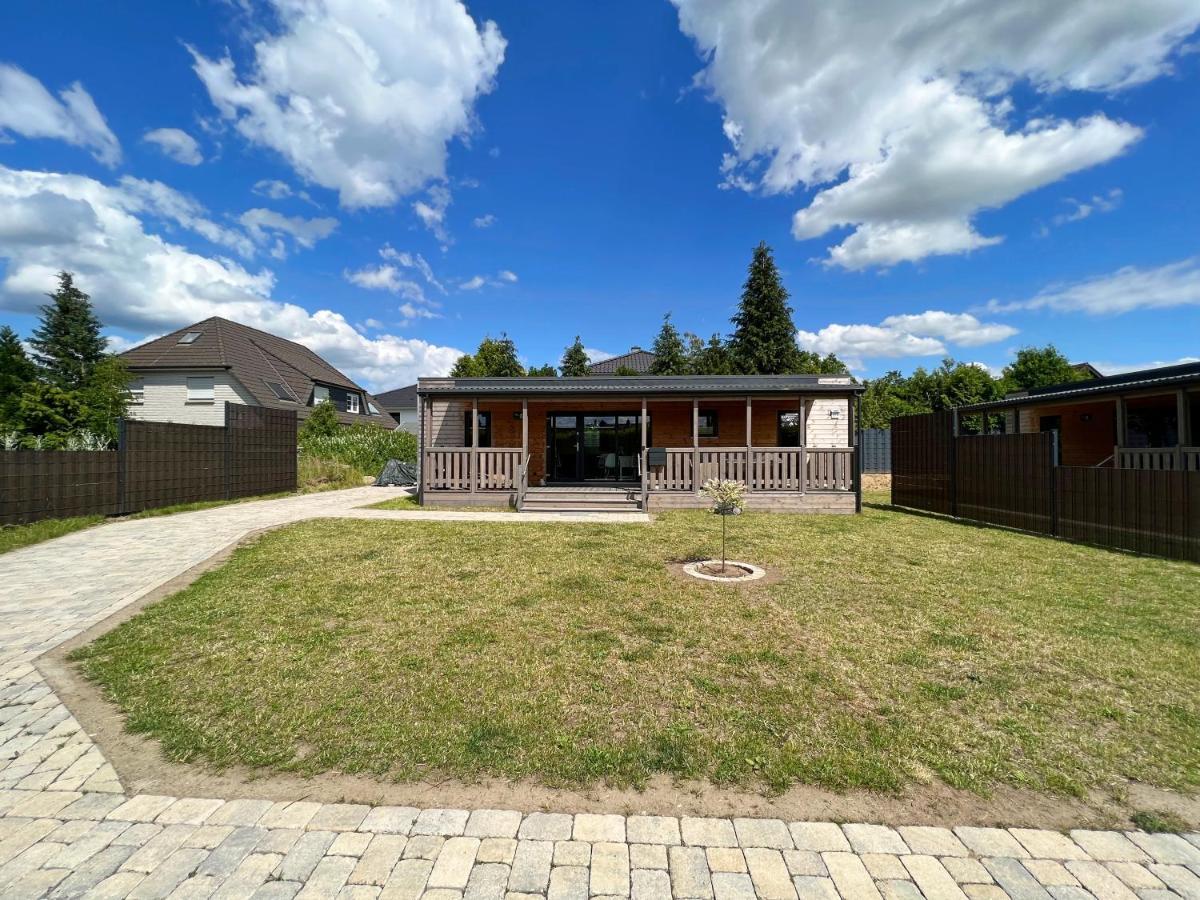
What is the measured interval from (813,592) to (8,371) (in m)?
30.8

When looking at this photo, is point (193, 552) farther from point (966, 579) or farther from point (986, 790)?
point (966, 579)

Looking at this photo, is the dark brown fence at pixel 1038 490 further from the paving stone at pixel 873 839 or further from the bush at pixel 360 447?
the bush at pixel 360 447

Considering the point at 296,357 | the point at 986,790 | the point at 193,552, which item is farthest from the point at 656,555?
the point at 296,357

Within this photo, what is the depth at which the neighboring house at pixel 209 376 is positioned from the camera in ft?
75.1

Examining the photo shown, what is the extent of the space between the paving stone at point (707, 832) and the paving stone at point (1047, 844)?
46.7 inches

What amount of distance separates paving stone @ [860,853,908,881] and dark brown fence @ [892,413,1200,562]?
8563mm

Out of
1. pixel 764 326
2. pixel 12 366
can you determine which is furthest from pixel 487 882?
pixel 764 326

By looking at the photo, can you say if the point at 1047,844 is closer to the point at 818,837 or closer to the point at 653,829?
the point at 818,837

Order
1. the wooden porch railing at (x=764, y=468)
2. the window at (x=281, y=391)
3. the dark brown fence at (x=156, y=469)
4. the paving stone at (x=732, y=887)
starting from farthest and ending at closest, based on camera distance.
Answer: the window at (x=281, y=391) → the wooden porch railing at (x=764, y=468) → the dark brown fence at (x=156, y=469) → the paving stone at (x=732, y=887)

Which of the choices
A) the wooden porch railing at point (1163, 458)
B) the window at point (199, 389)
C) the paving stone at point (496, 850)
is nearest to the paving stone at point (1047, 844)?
the paving stone at point (496, 850)

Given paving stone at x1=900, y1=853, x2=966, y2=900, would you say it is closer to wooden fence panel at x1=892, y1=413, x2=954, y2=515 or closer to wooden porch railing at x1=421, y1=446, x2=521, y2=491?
wooden fence panel at x1=892, y1=413, x2=954, y2=515

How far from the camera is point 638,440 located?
14.5m

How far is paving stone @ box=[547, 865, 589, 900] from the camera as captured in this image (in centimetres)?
176

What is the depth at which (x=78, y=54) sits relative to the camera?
31.3 ft
